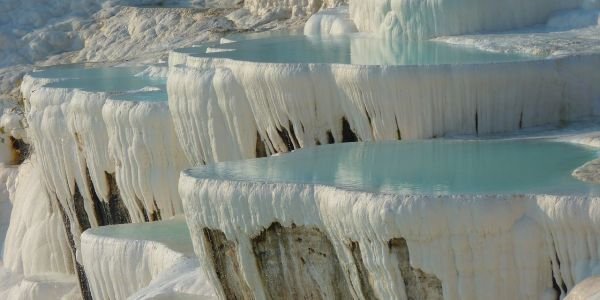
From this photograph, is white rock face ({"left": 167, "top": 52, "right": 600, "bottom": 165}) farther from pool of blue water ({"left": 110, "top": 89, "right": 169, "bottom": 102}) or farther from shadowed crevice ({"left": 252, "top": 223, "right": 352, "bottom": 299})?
shadowed crevice ({"left": 252, "top": 223, "right": 352, "bottom": 299})

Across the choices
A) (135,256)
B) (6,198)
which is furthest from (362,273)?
(6,198)

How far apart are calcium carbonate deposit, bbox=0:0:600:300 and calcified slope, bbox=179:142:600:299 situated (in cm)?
1

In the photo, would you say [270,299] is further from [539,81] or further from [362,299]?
[539,81]

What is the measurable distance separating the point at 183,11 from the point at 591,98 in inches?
335

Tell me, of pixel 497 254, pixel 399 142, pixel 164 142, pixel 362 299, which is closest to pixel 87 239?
pixel 164 142

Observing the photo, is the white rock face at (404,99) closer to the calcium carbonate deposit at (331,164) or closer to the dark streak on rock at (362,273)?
the calcium carbonate deposit at (331,164)

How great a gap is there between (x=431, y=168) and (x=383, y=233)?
3.61 ft

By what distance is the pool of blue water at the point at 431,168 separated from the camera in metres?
8.65

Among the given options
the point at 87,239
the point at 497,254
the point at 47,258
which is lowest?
the point at 47,258

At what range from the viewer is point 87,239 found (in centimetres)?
1189

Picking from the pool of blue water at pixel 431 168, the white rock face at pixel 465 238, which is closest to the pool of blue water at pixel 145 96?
the pool of blue water at pixel 431 168

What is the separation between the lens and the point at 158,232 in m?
11.9

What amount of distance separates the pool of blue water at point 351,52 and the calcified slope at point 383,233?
1826mm

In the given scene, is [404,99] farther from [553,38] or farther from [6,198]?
[6,198]
